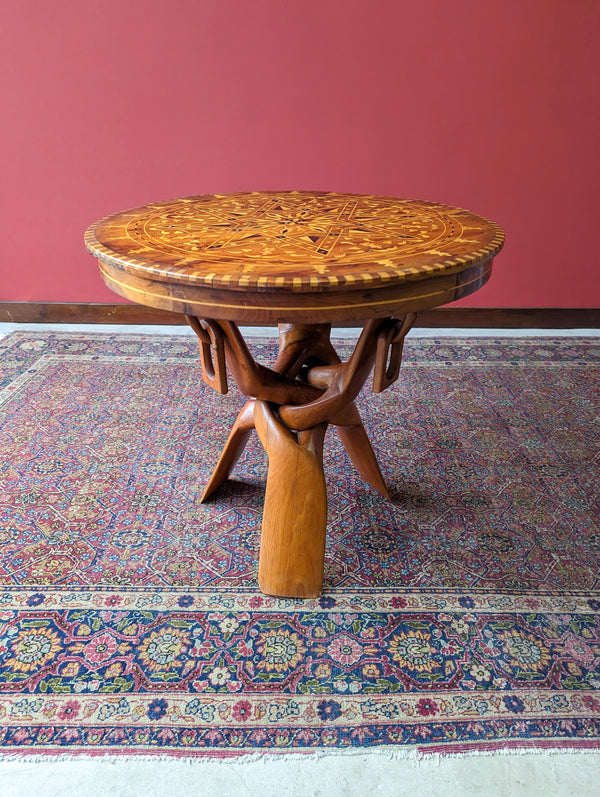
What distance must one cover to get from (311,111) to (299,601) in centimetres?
271

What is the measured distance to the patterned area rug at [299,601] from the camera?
57.6 inches

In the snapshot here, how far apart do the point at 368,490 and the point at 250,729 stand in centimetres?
104

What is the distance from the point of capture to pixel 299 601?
5.91 feet

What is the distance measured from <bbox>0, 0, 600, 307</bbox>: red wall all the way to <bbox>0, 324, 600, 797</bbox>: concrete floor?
2885mm

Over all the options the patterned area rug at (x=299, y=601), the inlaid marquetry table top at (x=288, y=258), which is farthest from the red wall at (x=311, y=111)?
the inlaid marquetry table top at (x=288, y=258)

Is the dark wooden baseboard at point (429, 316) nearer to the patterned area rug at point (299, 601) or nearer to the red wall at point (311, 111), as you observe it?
the red wall at point (311, 111)

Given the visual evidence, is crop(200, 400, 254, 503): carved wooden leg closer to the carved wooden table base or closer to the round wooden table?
the round wooden table

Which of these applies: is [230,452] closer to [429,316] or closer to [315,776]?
[315,776]

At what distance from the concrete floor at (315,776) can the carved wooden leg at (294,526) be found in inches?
19.7

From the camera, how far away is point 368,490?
2311 mm

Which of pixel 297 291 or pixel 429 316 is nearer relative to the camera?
pixel 297 291

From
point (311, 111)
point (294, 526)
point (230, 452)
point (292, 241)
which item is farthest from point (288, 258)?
point (311, 111)

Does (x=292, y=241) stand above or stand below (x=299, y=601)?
above

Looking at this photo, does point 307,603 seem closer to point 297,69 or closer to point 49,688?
point 49,688
